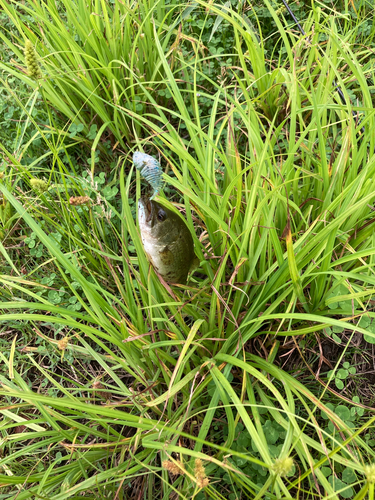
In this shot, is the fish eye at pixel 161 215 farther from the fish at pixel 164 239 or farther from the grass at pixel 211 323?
the grass at pixel 211 323

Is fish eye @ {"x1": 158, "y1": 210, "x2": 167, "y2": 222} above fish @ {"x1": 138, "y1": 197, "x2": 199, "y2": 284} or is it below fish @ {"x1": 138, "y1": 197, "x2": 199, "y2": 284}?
above

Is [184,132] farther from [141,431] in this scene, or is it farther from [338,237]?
[141,431]

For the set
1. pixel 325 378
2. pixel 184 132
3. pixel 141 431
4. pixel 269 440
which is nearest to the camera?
pixel 141 431

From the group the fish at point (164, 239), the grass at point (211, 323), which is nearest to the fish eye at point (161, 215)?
the fish at point (164, 239)

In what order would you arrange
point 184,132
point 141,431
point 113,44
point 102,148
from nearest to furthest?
point 141,431
point 113,44
point 102,148
point 184,132

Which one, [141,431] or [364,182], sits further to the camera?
[364,182]

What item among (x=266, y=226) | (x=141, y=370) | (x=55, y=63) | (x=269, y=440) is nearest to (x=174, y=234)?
(x=266, y=226)

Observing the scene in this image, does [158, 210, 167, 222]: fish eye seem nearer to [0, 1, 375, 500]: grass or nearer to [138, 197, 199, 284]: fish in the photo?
[138, 197, 199, 284]: fish

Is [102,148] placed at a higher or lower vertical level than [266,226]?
higher

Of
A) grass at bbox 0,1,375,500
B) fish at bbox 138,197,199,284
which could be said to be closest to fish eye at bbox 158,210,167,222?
fish at bbox 138,197,199,284
